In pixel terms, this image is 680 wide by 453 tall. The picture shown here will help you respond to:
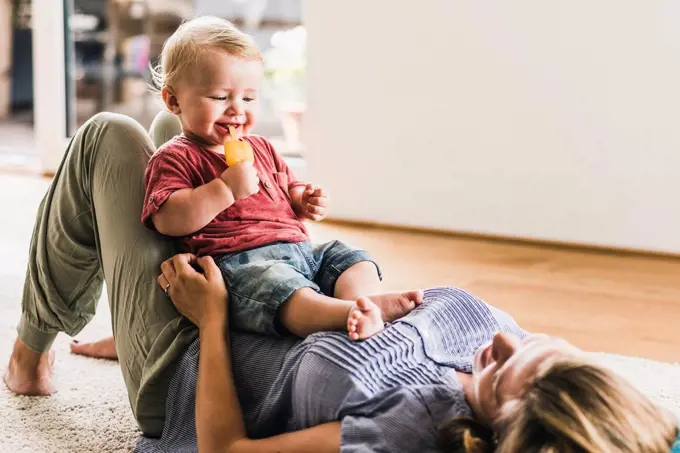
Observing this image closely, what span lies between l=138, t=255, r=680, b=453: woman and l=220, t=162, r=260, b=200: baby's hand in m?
0.11

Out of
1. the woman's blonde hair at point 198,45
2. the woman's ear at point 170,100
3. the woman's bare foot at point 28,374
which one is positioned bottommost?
the woman's bare foot at point 28,374

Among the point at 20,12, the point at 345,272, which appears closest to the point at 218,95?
the point at 345,272

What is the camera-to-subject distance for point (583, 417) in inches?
34.3

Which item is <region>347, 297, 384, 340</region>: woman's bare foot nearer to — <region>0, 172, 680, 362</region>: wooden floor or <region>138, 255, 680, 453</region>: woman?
<region>138, 255, 680, 453</region>: woman

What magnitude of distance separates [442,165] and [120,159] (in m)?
1.83

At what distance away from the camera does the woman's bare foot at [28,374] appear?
1636 mm

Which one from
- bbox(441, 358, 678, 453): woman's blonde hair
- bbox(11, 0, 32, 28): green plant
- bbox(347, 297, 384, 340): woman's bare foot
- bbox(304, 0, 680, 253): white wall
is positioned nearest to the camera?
bbox(441, 358, 678, 453): woman's blonde hair

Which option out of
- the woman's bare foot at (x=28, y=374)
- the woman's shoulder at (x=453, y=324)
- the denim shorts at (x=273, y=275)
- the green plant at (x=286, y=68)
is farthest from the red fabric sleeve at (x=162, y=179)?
the green plant at (x=286, y=68)

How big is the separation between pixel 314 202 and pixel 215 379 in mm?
344

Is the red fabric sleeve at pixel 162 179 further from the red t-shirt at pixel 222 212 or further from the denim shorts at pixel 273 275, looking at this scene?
the denim shorts at pixel 273 275

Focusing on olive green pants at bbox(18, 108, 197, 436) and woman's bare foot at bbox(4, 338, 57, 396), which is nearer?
olive green pants at bbox(18, 108, 197, 436)

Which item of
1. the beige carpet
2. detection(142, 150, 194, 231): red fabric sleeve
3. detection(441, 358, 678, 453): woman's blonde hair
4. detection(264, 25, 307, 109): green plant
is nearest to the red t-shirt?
detection(142, 150, 194, 231): red fabric sleeve

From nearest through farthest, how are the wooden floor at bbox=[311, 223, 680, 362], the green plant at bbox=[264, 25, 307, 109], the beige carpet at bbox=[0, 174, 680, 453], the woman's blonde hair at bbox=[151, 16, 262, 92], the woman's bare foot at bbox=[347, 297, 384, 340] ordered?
the woman's bare foot at bbox=[347, 297, 384, 340], the woman's blonde hair at bbox=[151, 16, 262, 92], the beige carpet at bbox=[0, 174, 680, 453], the wooden floor at bbox=[311, 223, 680, 362], the green plant at bbox=[264, 25, 307, 109]

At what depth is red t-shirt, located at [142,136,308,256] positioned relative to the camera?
4.23 feet
